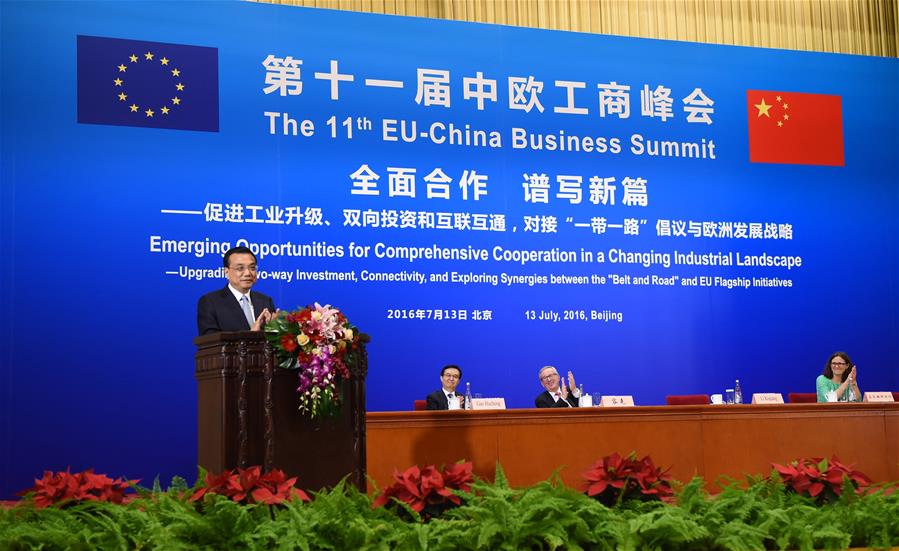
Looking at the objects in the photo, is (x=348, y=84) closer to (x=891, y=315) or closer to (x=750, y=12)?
(x=750, y=12)

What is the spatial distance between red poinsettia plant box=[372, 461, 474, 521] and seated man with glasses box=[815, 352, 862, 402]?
536cm

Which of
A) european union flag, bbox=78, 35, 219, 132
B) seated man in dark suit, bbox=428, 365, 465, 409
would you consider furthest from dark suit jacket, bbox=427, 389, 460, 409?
european union flag, bbox=78, 35, 219, 132

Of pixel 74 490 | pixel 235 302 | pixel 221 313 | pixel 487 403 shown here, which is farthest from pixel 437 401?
pixel 74 490

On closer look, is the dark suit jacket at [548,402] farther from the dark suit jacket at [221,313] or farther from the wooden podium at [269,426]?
the wooden podium at [269,426]

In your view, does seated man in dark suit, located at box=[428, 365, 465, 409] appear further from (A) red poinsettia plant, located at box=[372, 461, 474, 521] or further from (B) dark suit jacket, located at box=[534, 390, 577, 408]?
(A) red poinsettia plant, located at box=[372, 461, 474, 521]

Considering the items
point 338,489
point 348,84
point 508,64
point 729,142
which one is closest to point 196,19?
point 348,84

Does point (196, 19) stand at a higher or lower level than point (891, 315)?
higher

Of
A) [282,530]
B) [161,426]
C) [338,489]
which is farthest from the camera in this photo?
[161,426]

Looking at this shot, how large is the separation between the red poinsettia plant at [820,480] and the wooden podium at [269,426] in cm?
165

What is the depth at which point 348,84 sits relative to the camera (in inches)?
304

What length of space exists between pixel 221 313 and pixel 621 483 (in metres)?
2.83

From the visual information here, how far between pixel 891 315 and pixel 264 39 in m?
5.35

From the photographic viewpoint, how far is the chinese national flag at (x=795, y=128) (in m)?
8.70

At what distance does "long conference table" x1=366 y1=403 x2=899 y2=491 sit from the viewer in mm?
5949
